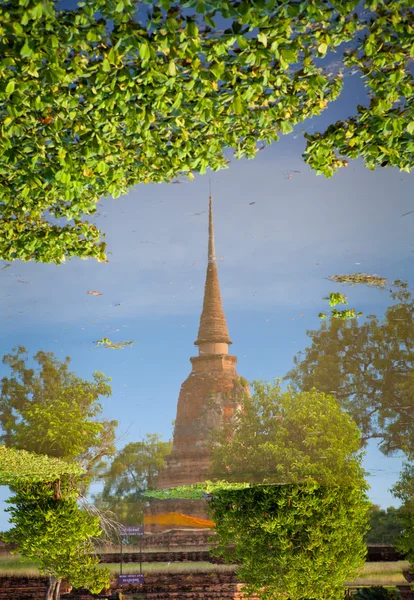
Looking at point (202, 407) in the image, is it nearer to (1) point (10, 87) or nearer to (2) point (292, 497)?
(2) point (292, 497)

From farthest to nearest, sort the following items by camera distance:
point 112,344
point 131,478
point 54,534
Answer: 1. point 131,478
2. point 112,344
3. point 54,534

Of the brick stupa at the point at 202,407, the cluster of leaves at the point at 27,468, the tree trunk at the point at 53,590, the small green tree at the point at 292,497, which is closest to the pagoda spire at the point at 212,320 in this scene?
the brick stupa at the point at 202,407

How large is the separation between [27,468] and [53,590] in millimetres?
5312

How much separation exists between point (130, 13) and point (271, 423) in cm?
1929

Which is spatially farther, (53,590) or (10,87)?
(53,590)

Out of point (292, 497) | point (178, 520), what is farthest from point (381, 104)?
point (178, 520)

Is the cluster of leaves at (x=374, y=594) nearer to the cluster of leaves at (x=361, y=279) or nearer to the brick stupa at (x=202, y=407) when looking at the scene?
the brick stupa at (x=202, y=407)

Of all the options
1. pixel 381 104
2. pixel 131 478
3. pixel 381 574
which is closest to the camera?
pixel 381 104

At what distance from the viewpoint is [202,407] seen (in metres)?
29.5

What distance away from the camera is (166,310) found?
30.6m

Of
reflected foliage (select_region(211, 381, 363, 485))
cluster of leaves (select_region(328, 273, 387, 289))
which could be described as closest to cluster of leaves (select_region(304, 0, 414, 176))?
cluster of leaves (select_region(328, 273, 387, 289))

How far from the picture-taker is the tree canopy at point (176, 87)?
311 inches

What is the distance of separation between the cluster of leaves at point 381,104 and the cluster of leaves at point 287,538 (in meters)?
11.7

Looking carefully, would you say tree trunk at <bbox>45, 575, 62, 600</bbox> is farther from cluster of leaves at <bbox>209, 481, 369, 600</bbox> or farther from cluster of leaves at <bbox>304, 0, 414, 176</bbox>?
cluster of leaves at <bbox>304, 0, 414, 176</bbox>
